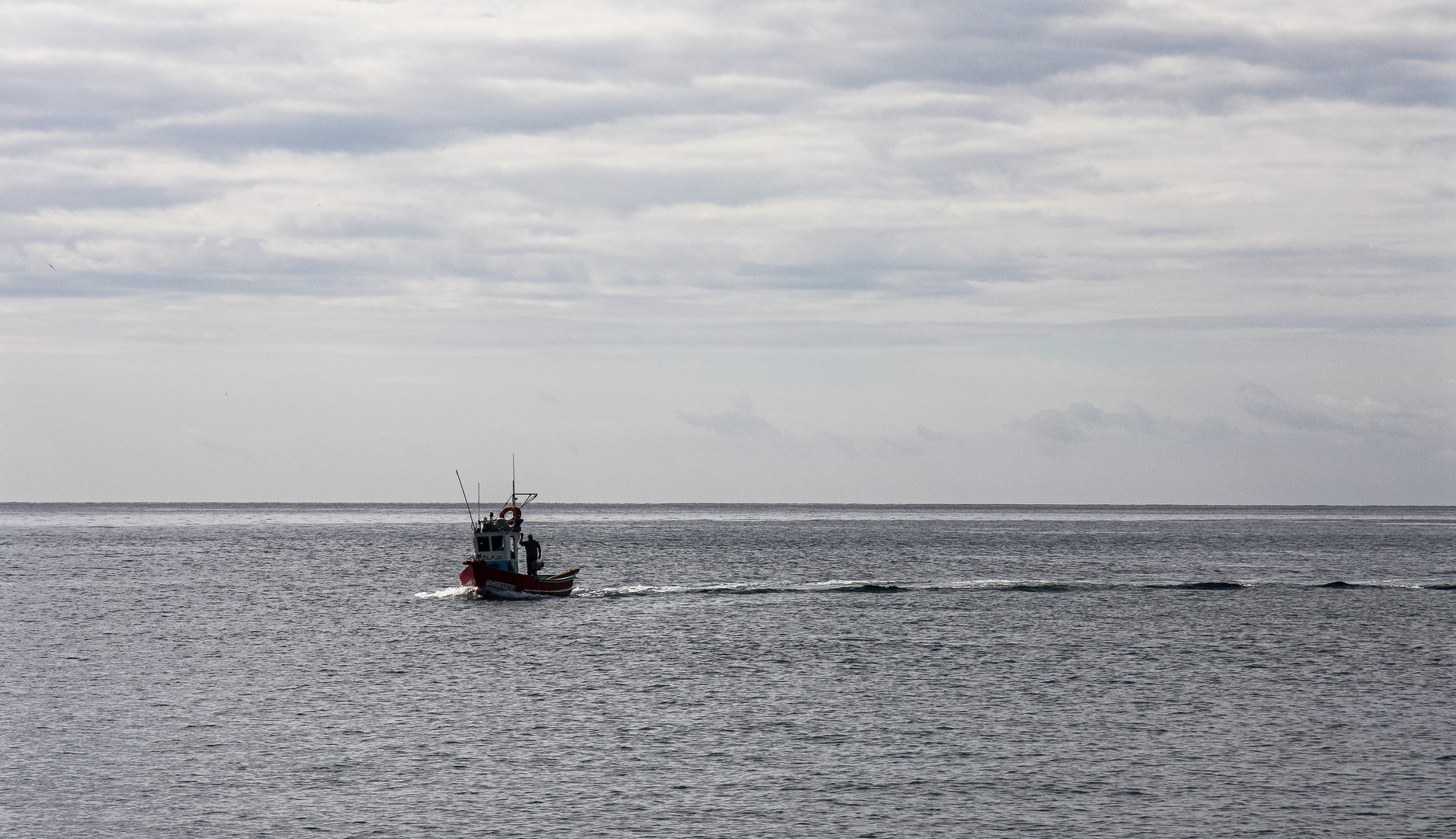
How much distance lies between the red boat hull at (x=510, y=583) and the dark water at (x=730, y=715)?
1276mm

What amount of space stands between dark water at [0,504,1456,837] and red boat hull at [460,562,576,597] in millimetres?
1276

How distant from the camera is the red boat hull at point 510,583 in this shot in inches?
3514

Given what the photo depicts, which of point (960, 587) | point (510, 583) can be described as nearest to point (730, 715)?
point (510, 583)

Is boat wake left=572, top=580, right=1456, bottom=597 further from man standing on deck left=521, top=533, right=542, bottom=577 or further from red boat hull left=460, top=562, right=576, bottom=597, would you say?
man standing on deck left=521, top=533, right=542, bottom=577

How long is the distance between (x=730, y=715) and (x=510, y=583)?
44344 mm

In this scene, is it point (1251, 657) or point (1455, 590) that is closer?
point (1251, 657)

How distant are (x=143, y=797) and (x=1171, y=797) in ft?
93.2

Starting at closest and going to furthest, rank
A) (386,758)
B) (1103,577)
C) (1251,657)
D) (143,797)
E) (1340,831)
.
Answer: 1. (1340,831)
2. (143,797)
3. (386,758)
4. (1251,657)
5. (1103,577)

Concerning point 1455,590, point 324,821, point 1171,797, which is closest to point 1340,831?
point 1171,797

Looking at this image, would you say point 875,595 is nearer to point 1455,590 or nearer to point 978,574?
point 978,574

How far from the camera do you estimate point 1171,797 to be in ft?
120

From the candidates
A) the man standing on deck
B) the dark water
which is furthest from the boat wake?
the man standing on deck

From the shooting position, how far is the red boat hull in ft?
293

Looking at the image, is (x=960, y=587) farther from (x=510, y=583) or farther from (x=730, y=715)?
(x=730, y=715)
